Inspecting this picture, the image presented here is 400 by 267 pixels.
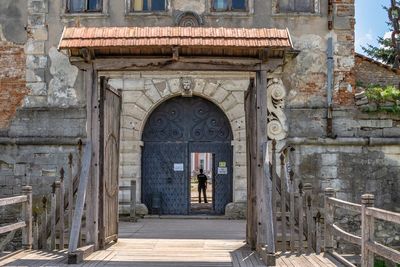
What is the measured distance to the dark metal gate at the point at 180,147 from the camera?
15.9 metres

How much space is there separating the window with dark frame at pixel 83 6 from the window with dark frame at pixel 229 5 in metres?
2.97

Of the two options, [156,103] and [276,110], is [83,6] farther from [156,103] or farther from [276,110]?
[276,110]

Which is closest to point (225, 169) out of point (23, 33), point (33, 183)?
point (33, 183)

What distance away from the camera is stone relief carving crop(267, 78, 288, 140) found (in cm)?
1491

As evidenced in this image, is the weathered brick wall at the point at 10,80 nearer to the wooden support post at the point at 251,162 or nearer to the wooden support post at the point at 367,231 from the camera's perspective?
the wooden support post at the point at 251,162

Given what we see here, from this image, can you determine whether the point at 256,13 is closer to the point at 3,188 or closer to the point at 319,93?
the point at 319,93

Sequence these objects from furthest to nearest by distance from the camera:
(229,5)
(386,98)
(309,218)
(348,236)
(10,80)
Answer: (10,80), (229,5), (386,98), (309,218), (348,236)

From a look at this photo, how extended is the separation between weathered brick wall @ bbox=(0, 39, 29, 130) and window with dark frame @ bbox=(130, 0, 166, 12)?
309 centimetres

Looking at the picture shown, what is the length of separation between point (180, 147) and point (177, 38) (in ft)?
26.9

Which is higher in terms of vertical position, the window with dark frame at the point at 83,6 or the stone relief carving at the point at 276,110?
the window with dark frame at the point at 83,6

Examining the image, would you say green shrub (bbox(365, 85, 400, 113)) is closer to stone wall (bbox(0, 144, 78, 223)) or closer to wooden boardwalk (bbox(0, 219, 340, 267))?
wooden boardwalk (bbox(0, 219, 340, 267))

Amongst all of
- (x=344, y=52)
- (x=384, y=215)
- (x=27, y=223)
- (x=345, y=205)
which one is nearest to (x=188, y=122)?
(x=344, y=52)

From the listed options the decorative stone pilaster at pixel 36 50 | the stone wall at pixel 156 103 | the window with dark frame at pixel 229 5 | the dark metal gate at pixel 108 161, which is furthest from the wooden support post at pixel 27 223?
the window with dark frame at pixel 229 5

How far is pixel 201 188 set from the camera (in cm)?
2005
